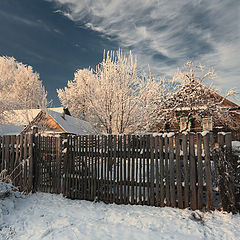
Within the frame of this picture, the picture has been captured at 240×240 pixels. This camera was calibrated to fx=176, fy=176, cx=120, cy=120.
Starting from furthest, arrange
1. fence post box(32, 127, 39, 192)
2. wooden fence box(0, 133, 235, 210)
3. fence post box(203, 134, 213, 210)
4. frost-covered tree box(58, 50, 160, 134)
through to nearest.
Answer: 1. frost-covered tree box(58, 50, 160, 134)
2. fence post box(32, 127, 39, 192)
3. wooden fence box(0, 133, 235, 210)
4. fence post box(203, 134, 213, 210)

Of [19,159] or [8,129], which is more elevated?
[8,129]

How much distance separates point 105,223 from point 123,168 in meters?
1.42

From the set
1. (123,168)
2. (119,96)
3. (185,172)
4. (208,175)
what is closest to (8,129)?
(119,96)

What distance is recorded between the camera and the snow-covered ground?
127 inches

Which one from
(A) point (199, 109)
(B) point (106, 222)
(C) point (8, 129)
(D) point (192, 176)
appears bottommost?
(B) point (106, 222)

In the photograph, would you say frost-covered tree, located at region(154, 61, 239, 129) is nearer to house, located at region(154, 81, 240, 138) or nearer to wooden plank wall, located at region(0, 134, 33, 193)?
house, located at region(154, 81, 240, 138)

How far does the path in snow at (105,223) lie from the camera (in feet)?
10.6

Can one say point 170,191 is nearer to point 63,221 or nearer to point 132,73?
point 63,221

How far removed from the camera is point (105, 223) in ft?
12.1

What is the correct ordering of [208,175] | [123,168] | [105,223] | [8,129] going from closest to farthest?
1. [105,223]
2. [208,175]
3. [123,168]
4. [8,129]

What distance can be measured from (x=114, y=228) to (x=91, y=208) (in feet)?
3.91

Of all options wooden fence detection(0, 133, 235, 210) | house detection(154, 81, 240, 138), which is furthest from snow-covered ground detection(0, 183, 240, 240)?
house detection(154, 81, 240, 138)

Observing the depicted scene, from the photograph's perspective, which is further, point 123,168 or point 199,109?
point 199,109

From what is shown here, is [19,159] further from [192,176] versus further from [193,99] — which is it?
[193,99]
